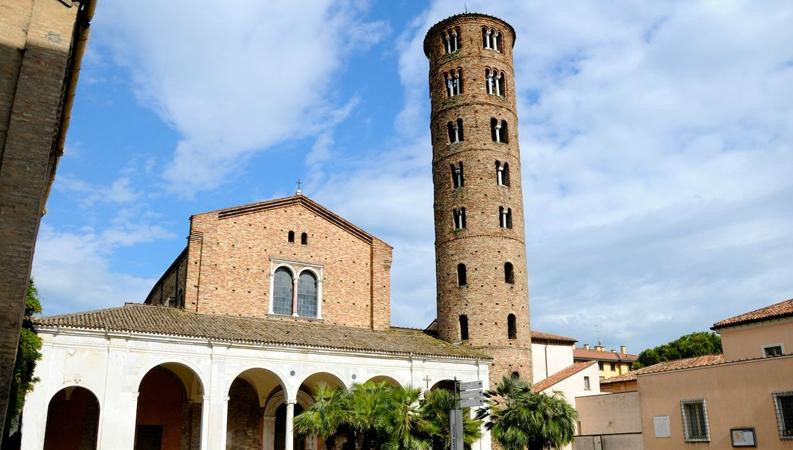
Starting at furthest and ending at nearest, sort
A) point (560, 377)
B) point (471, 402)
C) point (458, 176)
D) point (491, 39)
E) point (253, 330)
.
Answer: point (491, 39) → point (560, 377) → point (458, 176) → point (253, 330) → point (471, 402)

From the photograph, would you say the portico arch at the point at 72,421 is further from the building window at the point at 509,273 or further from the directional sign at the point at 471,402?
the directional sign at the point at 471,402

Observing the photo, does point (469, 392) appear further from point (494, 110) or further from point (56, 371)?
point (494, 110)

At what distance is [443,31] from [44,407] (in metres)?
24.9

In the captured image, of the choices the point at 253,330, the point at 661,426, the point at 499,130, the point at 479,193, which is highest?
the point at 499,130

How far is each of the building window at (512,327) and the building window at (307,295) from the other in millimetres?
8507

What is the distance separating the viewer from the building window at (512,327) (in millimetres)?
31531

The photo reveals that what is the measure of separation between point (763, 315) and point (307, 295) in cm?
1770

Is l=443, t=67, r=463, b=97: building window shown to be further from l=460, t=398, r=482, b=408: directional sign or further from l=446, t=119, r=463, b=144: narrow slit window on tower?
l=460, t=398, r=482, b=408: directional sign

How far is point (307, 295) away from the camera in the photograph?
30812mm

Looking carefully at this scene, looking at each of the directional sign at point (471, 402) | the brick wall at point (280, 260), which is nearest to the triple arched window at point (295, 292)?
the brick wall at point (280, 260)

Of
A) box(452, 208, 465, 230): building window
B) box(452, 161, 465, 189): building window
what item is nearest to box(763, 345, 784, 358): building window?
box(452, 208, 465, 230): building window

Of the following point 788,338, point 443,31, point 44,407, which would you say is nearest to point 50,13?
point 44,407

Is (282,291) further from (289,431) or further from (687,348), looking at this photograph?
(687,348)

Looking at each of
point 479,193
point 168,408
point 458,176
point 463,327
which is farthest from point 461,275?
point 168,408
